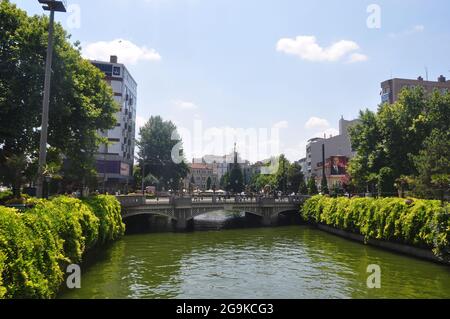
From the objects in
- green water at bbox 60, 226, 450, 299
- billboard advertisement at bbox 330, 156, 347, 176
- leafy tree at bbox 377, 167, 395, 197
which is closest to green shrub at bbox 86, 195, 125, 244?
green water at bbox 60, 226, 450, 299

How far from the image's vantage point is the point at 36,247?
1524cm

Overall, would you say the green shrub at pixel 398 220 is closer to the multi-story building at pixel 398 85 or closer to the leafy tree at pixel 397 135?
the leafy tree at pixel 397 135

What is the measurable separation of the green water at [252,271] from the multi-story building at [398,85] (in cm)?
7036

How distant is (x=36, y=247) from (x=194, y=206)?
37510 millimetres

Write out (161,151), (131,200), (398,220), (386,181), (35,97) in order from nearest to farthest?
(398,220) → (35,97) → (131,200) → (386,181) → (161,151)

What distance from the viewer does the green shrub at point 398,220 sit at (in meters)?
26.9

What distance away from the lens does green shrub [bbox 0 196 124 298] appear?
42.0 feet

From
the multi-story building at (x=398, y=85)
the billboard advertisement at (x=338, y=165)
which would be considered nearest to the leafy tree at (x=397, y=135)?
the multi-story building at (x=398, y=85)

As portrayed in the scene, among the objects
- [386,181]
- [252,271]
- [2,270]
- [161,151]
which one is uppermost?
[161,151]

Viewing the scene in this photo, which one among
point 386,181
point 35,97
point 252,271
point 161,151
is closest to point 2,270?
point 252,271

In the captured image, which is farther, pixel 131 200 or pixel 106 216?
pixel 131 200

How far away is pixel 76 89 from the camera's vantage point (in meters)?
38.4

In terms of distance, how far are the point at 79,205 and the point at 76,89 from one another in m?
15.9

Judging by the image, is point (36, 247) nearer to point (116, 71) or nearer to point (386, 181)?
point (386, 181)
